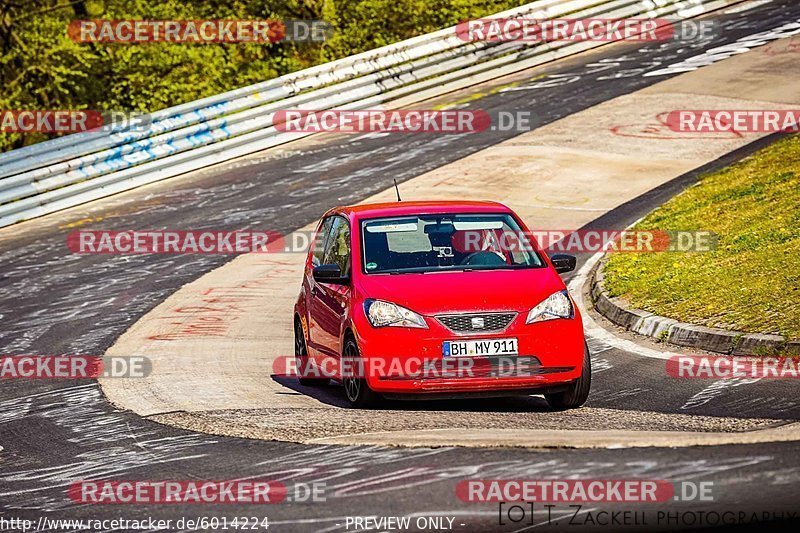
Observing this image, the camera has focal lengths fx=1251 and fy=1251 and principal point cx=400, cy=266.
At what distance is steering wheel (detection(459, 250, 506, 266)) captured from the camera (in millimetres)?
10148

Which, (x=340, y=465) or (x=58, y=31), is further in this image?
(x=58, y=31)

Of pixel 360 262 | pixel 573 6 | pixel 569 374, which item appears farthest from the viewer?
pixel 573 6

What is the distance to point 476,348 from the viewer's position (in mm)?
9094

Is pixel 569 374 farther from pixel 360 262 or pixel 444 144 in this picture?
pixel 444 144

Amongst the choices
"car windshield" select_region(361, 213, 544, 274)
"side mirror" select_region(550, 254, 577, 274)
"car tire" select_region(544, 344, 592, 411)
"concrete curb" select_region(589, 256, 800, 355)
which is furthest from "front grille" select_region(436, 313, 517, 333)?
"concrete curb" select_region(589, 256, 800, 355)

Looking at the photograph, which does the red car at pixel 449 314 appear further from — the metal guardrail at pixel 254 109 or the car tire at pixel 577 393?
the metal guardrail at pixel 254 109

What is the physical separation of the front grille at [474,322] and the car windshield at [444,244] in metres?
0.86

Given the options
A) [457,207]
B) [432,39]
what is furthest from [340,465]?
[432,39]

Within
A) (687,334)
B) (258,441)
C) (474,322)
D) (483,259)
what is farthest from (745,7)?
(258,441)

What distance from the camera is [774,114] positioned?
24.0 meters

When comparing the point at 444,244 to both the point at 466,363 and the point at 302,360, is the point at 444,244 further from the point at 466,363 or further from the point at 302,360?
the point at 302,360

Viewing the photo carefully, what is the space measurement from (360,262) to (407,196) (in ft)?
35.1

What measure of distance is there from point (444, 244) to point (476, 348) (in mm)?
1531

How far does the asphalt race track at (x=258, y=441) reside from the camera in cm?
630
